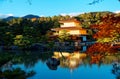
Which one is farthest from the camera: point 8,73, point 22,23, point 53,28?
point 53,28

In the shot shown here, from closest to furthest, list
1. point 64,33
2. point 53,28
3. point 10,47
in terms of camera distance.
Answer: point 10,47, point 64,33, point 53,28

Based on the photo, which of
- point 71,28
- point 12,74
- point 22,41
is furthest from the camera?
point 71,28

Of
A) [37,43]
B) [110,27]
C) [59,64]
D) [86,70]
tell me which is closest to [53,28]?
[37,43]

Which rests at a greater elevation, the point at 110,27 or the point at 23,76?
the point at 110,27

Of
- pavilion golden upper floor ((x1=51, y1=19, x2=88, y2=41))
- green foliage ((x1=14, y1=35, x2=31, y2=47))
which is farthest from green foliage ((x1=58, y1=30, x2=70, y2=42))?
green foliage ((x1=14, y1=35, x2=31, y2=47))

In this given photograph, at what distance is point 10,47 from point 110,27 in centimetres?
3038

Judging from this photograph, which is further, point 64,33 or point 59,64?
point 64,33

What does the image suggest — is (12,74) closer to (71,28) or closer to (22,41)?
(22,41)

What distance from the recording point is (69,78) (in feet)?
60.1

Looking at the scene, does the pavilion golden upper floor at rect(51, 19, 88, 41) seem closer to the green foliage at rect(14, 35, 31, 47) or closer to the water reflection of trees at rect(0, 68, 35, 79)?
the green foliage at rect(14, 35, 31, 47)

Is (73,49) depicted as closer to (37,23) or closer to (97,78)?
(37,23)

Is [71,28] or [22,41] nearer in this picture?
[22,41]

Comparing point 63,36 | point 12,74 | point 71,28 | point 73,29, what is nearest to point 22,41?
point 63,36

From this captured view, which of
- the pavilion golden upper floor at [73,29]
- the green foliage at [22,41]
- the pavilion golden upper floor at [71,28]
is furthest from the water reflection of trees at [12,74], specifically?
the pavilion golden upper floor at [71,28]
